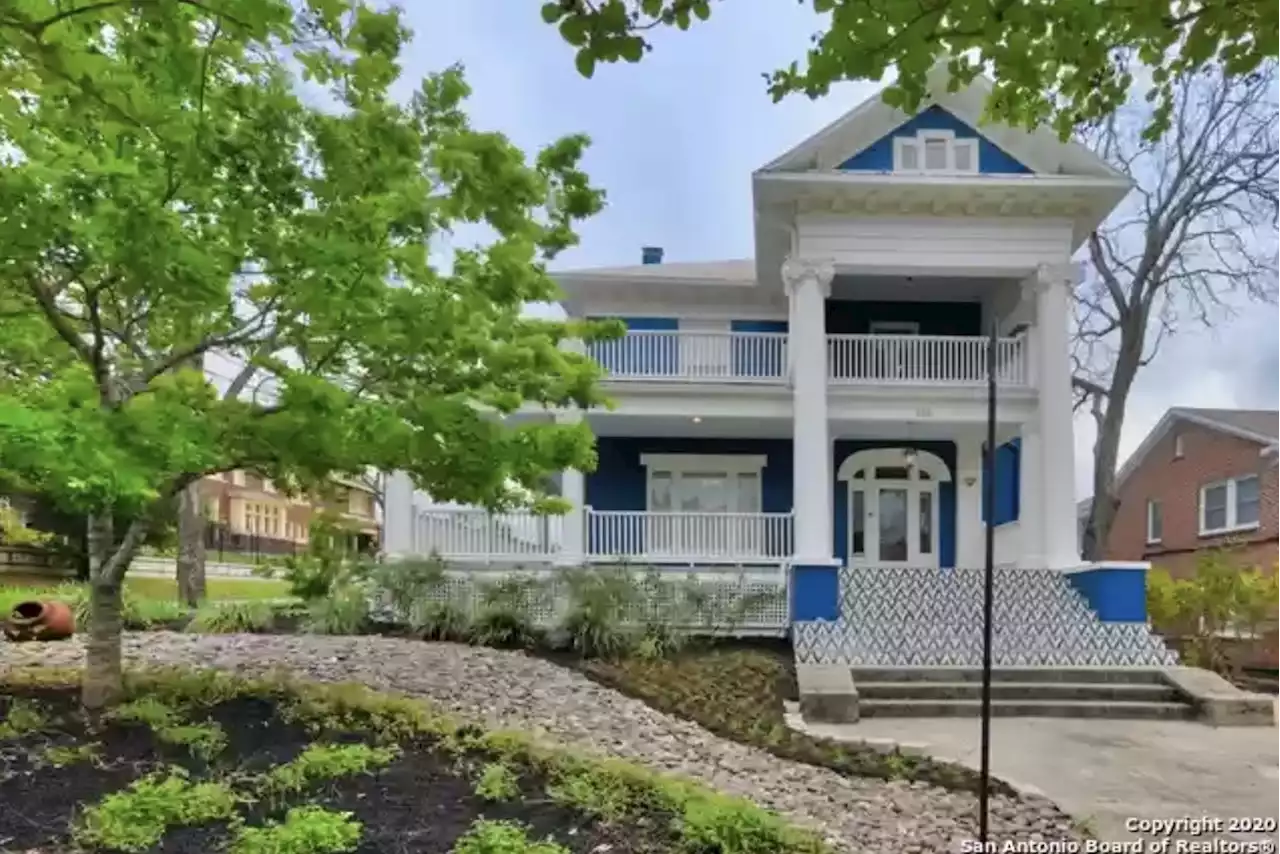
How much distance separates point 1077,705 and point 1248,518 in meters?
14.3

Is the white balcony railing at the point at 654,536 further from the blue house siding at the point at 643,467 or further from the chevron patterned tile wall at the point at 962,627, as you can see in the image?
the blue house siding at the point at 643,467

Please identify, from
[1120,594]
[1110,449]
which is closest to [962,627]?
[1120,594]

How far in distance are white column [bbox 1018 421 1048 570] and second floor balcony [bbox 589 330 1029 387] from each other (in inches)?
33.4

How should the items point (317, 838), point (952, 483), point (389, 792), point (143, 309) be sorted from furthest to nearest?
point (952, 483) → point (143, 309) → point (389, 792) → point (317, 838)

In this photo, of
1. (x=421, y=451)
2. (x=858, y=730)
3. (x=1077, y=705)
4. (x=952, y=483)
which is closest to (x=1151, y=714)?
(x=1077, y=705)

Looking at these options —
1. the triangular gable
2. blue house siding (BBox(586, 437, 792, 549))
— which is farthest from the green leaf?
blue house siding (BBox(586, 437, 792, 549))

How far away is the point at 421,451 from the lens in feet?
21.6

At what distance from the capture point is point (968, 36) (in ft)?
10.8

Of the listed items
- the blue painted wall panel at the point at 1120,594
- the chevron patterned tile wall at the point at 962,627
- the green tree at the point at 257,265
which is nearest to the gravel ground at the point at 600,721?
the green tree at the point at 257,265

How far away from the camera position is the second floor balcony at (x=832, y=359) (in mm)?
15188

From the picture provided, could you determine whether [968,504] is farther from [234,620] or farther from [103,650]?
[103,650]

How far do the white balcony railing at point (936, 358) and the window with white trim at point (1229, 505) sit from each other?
984 cm

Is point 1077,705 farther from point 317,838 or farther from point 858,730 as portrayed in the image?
point 317,838

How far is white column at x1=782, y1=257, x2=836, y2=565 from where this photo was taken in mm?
14094
